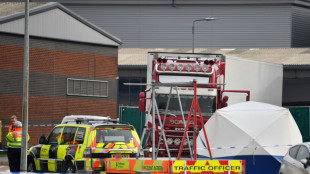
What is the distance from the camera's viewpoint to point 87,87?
152ft

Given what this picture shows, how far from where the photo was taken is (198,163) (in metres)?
15.8

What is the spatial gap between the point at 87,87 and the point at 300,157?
28853 millimetres

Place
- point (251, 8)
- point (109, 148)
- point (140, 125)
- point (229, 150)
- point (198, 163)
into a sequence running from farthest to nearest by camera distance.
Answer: point (251, 8) < point (140, 125) < point (229, 150) < point (109, 148) < point (198, 163)

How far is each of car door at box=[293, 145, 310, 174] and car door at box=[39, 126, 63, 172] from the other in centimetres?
685

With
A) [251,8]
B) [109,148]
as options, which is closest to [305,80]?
[251,8]

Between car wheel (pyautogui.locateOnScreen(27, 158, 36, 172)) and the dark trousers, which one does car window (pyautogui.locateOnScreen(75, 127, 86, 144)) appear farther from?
the dark trousers

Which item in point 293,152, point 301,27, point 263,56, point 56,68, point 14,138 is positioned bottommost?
point 14,138

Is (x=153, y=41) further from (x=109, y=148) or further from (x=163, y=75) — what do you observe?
(x=109, y=148)

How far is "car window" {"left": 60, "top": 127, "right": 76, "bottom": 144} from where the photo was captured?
70.4ft

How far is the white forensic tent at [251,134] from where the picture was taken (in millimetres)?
23297

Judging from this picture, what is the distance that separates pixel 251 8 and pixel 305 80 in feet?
46.1

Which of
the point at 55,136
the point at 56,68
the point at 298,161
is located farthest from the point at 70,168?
the point at 56,68

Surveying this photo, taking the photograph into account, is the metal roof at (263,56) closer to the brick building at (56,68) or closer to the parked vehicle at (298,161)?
the brick building at (56,68)

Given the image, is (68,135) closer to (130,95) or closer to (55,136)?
(55,136)
